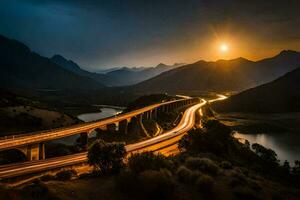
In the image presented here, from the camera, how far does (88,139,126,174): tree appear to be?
85.3 ft

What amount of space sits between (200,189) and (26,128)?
68983mm

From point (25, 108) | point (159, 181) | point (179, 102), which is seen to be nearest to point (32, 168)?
point (159, 181)

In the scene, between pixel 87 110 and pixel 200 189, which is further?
pixel 87 110

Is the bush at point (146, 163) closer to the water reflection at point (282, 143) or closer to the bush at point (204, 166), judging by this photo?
the bush at point (204, 166)

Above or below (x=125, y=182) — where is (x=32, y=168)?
below

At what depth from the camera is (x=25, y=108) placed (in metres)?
94.1

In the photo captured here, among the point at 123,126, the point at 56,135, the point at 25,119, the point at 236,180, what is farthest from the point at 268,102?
the point at 236,180

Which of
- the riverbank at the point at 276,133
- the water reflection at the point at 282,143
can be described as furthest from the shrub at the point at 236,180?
the water reflection at the point at 282,143

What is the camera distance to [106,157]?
87.0 ft

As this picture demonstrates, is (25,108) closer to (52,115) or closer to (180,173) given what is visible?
(52,115)

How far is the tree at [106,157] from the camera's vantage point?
1023 inches

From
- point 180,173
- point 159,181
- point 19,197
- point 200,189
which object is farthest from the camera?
point 180,173

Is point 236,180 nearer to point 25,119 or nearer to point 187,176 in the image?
point 187,176

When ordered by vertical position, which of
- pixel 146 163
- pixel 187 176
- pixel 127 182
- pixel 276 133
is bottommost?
pixel 276 133
